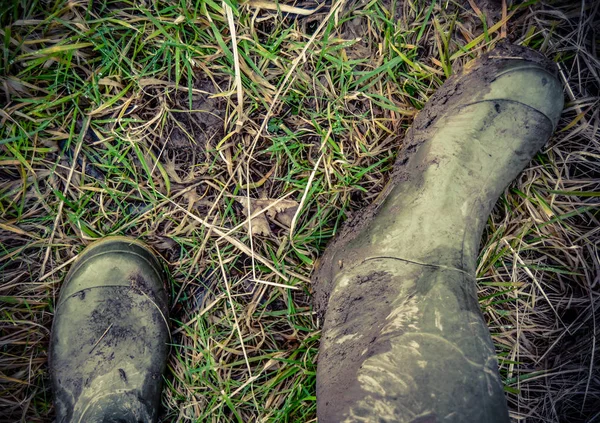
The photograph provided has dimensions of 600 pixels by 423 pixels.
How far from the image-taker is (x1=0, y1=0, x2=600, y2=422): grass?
142 centimetres

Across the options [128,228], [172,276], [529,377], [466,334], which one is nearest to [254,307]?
[172,276]

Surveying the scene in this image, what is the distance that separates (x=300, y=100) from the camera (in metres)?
1.45

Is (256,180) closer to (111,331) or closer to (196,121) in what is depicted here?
(196,121)

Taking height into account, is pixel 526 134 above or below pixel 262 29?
below

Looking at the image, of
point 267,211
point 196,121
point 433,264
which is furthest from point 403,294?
point 196,121

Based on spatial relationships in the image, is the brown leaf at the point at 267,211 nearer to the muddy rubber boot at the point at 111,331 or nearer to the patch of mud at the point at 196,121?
the patch of mud at the point at 196,121

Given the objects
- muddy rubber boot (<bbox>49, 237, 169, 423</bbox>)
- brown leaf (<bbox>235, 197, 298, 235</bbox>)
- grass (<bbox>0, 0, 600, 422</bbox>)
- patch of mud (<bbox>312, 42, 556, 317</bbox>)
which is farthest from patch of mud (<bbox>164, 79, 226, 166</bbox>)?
patch of mud (<bbox>312, 42, 556, 317</bbox>)

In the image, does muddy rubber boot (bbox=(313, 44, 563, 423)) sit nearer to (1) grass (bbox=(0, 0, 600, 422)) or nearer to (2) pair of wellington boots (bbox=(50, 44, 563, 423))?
(2) pair of wellington boots (bbox=(50, 44, 563, 423))

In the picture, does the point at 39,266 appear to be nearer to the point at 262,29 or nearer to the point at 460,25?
the point at 262,29

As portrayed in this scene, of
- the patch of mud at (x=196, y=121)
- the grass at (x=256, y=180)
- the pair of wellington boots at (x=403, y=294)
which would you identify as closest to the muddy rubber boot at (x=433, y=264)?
the pair of wellington boots at (x=403, y=294)

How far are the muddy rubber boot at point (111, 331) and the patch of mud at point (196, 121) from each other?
373 millimetres

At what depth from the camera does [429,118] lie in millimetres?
1368

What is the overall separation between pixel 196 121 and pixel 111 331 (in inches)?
30.2

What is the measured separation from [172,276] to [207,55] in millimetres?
765
